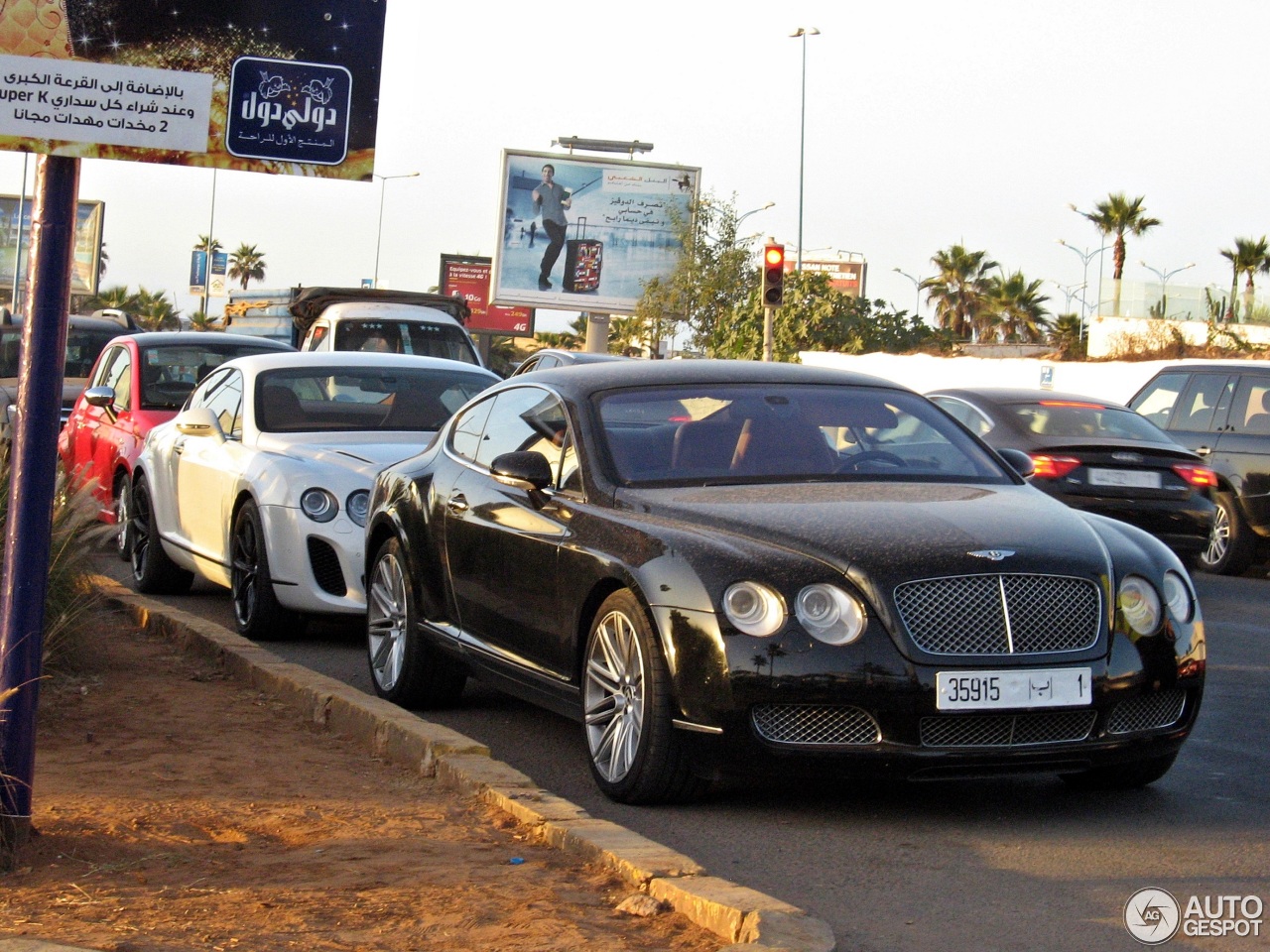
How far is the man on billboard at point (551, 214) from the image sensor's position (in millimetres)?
57375

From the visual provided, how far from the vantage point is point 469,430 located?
25.8 feet

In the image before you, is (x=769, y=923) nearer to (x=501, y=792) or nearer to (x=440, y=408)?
(x=501, y=792)

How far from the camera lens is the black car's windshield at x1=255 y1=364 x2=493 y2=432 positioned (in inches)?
421

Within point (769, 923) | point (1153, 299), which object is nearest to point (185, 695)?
point (769, 923)

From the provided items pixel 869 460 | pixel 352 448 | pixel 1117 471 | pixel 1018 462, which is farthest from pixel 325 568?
pixel 1117 471

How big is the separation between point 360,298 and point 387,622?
19286mm

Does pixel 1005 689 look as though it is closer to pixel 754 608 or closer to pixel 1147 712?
pixel 1147 712

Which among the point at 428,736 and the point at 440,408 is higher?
the point at 440,408

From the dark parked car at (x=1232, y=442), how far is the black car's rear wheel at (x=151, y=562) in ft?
26.7

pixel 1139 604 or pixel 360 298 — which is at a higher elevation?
pixel 360 298

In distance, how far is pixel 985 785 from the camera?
6457 millimetres

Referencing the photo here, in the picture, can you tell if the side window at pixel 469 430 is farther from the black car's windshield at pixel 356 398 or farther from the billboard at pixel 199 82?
the black car's windshield at pixel 356 398

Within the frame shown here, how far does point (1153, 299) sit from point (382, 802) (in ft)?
146

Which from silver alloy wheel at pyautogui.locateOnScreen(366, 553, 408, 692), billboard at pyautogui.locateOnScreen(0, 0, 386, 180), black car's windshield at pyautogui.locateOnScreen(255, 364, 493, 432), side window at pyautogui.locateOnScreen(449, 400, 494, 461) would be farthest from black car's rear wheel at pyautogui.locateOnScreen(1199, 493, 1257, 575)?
billboard at pyautogui.locateOnScreen(0, 0, 386, 180)
